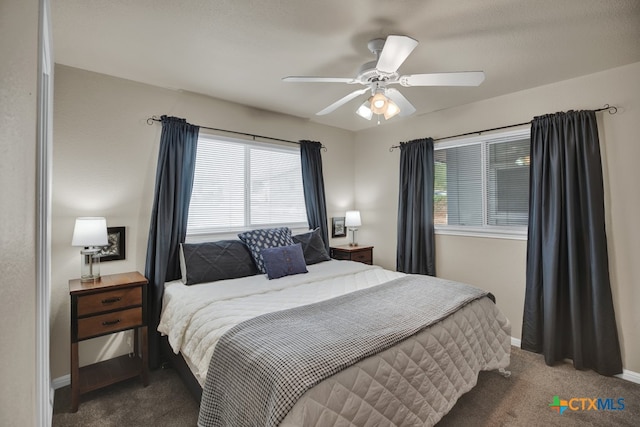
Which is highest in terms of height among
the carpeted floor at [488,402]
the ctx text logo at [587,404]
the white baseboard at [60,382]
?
the white baseboard at [60,382]

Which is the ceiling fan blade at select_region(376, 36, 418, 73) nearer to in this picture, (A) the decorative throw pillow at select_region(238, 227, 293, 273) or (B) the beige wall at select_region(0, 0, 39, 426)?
(B) the beige wall at select_region(0, 0, 39, 426)

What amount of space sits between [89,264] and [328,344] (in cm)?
212

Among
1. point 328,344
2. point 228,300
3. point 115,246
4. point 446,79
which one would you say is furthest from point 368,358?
point 115,246

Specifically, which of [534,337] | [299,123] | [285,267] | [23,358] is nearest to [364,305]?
[285,267]

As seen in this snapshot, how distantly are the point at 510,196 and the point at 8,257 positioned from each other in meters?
3.71

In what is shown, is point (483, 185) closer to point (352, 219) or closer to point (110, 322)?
point (352, 219)

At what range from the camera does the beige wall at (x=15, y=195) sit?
0.61 metres

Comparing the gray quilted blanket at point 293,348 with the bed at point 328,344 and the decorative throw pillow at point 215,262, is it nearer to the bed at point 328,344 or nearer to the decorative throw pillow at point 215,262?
the bed at point 328,344

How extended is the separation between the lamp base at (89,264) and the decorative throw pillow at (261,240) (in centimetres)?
121

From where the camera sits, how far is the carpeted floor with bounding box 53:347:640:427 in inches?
79.1

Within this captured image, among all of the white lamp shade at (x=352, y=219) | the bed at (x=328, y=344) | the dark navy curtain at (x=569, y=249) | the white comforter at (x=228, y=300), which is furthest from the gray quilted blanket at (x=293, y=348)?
the white lamp shade at (x=352, y=219)

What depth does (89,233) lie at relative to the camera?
89.0 inches

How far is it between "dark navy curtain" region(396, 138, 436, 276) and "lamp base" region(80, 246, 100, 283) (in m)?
3.19

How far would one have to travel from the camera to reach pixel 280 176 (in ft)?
12.8
